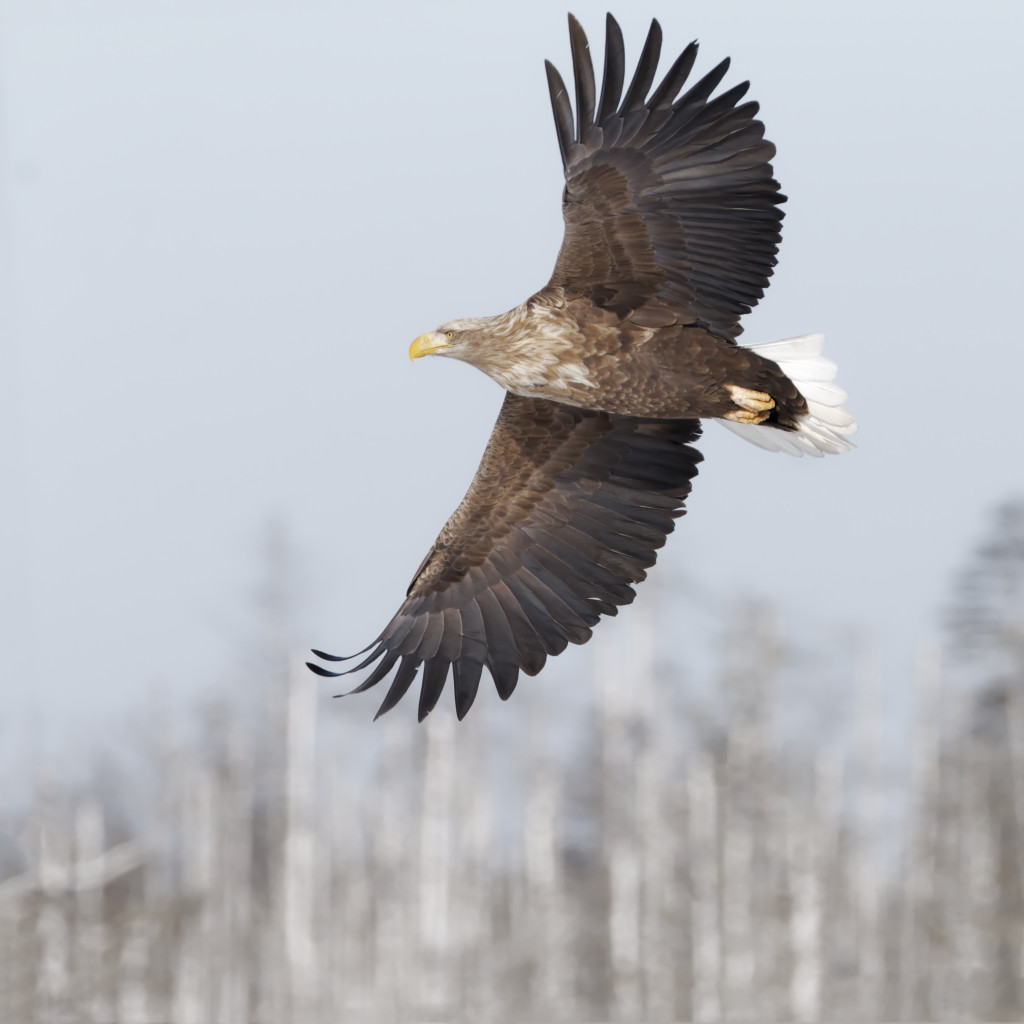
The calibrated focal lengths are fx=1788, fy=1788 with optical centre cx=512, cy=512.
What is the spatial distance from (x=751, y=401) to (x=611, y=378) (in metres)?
0.59

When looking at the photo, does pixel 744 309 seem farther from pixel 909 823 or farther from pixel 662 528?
pixel 909 823

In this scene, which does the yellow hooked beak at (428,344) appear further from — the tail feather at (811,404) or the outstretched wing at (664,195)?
the tail feather at (811,404)

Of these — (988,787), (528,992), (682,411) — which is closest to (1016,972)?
(988,787)

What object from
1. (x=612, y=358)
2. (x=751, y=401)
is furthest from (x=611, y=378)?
(x=751, y=401)

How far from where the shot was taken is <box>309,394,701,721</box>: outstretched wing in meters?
7.74

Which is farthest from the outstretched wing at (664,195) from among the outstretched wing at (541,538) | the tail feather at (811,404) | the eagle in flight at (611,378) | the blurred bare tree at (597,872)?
the blurred bare tree at (597,872)

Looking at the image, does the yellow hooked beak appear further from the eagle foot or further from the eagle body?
the eagle foot

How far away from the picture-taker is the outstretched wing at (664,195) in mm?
6633

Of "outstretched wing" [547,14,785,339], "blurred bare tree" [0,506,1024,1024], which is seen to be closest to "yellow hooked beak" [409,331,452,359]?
"outstretched wing" [547,14,785,339]

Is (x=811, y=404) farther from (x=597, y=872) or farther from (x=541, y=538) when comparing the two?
(x=597, y=872)

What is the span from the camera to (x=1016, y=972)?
19297mm

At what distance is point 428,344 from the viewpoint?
726cm

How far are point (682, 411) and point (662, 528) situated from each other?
888mm

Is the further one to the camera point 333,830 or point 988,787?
point 333,830
